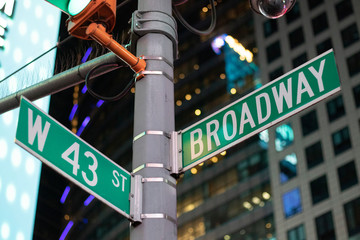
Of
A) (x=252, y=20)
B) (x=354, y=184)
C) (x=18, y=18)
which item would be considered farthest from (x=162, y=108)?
(x=252, y=20)

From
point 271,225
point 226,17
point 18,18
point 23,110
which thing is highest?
point 226,17

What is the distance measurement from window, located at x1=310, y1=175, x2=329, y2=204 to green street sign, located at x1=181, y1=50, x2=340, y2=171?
53.0m

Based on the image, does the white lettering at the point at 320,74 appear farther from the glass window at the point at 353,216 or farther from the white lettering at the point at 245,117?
the glass window at the point at 353,216

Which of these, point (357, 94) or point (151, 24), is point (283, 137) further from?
point (151, 24)

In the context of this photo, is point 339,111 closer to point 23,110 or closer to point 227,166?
point 227,166

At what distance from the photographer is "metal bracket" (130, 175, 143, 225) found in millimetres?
4820

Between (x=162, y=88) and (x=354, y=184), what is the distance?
2062 inches

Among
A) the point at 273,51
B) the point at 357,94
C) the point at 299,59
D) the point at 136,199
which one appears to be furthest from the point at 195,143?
the point at 273,51

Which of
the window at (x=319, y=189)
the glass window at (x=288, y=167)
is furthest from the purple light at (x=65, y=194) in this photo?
the window at (x=319, y=189)

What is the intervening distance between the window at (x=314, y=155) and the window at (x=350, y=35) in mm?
10911

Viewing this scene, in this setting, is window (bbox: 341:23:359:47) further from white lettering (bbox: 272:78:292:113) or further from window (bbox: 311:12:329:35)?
white lettering (bbox: 272:78:292:113)

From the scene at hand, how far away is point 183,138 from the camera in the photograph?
17.4 feet

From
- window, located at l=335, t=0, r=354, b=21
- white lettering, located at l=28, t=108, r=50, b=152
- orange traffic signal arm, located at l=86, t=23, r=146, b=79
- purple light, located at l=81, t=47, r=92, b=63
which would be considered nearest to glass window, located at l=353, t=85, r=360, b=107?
window, located at l=335, t=0, r=354, b=21

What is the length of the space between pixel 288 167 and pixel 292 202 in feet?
13.1
